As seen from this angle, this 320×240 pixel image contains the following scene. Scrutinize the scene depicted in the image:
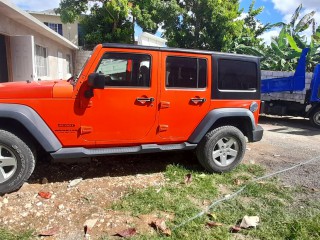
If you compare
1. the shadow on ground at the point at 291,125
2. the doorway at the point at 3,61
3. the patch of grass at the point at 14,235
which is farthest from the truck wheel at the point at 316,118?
the doorway at the point at 3,61

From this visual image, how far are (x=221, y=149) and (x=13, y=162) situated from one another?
9.51 feet

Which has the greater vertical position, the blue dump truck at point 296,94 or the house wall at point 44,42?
the house wall at point 44,42

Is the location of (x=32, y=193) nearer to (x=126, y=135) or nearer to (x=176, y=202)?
(x=126, y=135)

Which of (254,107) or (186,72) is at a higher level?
(186,72)

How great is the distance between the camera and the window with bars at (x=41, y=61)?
11844 millimetres

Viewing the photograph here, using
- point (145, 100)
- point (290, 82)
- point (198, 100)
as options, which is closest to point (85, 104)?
point (145, 100)

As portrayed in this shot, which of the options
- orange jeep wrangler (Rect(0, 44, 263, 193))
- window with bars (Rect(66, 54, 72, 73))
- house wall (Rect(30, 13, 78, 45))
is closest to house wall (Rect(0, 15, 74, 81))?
window with bars (Rect(66, 54, 72, 73))

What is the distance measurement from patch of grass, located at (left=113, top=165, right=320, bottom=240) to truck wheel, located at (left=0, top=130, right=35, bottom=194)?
4.04 feet

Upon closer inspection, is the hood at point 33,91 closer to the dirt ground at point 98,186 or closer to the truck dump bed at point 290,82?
the dirt ground at point 98,186

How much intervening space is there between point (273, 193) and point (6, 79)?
888 cm

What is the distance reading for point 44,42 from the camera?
12.6 m

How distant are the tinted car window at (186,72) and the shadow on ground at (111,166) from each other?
1.40 m

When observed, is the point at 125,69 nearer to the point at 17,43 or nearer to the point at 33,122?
the point at 33,122

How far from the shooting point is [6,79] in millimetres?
9461
